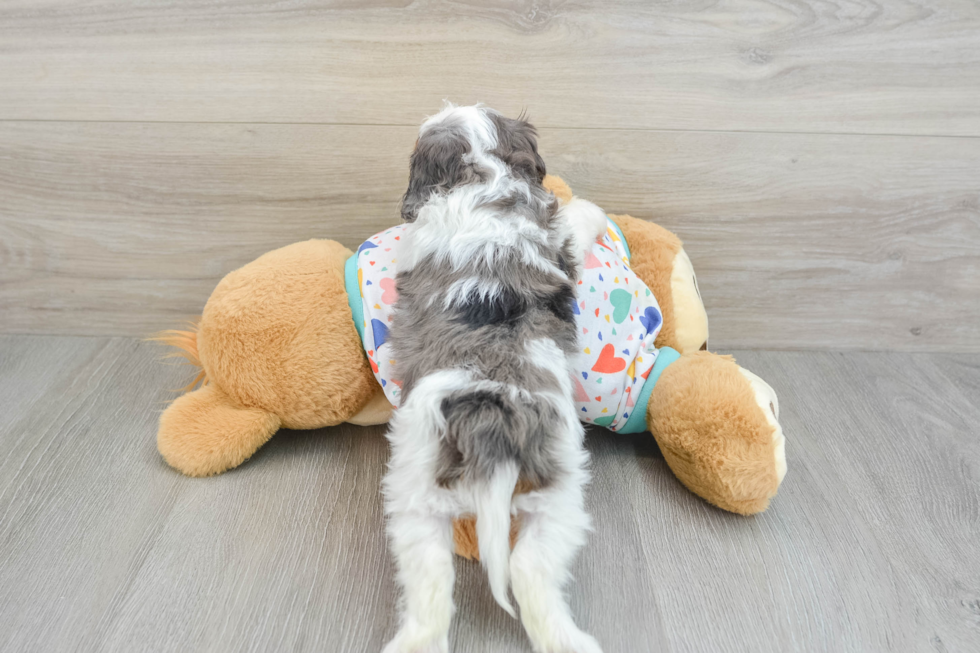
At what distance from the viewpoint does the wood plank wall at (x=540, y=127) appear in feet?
3.94

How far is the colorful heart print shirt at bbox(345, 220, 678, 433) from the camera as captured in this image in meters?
1.04

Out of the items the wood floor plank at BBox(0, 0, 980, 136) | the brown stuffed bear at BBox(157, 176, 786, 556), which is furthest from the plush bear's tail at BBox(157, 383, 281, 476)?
the wood floor plank at BBox(0, 0, 980, 136)

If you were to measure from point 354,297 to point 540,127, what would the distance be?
49cm

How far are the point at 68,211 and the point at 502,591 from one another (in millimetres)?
1215

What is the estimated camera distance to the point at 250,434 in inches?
43.1

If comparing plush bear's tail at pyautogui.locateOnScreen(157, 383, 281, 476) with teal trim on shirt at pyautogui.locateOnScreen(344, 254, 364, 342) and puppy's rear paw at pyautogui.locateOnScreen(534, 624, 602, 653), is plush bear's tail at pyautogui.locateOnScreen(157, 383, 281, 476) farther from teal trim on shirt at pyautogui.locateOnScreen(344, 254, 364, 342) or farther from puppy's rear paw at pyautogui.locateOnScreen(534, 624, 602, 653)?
puppy's rear paw at pyautogui.locateOnScreen(534, 624, 602, 653)

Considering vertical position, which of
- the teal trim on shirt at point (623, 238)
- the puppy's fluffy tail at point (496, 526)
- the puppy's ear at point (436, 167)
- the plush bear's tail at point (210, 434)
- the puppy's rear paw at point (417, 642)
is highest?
the puppy's ear at point (436, 167)

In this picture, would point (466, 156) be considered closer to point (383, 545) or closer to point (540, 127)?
point (540, 127)

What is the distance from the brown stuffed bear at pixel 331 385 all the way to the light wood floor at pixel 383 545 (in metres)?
0.06

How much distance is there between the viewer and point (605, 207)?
134 centimetres

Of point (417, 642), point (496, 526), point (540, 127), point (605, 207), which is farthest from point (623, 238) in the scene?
point (417, 642)

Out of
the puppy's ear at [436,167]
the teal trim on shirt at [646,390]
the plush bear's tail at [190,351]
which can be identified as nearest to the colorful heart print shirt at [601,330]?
the teal trim on shirt at [646,390]

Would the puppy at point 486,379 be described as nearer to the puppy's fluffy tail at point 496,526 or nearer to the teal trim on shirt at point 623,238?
the puppy's fluffy tail at point 496,526

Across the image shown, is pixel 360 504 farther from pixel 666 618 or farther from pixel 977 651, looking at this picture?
pixel 977 651
